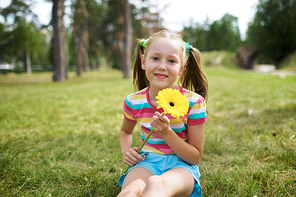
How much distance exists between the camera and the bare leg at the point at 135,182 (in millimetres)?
1224

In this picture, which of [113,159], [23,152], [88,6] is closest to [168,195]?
[113,159]

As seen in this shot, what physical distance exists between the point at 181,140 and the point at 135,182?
46 centimetres

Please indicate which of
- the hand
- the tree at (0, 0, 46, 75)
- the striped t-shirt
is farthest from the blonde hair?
the tree at (0, 0, 46, 75)

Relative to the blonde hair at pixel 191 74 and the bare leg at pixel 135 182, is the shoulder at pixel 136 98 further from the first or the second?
the bare leg at pixel 135 182

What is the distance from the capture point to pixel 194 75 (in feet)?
6.57

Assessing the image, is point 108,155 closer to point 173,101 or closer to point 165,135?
point 165,135

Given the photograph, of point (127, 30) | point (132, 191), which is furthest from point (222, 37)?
point (132, 191)

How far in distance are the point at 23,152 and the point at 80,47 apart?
67.6 ft

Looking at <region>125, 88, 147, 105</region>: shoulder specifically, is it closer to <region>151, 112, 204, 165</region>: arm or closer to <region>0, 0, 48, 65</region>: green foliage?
<region>151, 112, 204, 165</region>: arm

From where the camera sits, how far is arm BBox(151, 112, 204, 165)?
4.14ft

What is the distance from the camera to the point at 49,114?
4391 mm

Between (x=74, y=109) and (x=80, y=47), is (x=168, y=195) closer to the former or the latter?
(x=74, y=109)

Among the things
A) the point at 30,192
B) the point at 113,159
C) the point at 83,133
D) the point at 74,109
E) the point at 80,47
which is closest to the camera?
the point at 30,192

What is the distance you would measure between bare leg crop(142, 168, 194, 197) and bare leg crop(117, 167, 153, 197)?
10 cm
